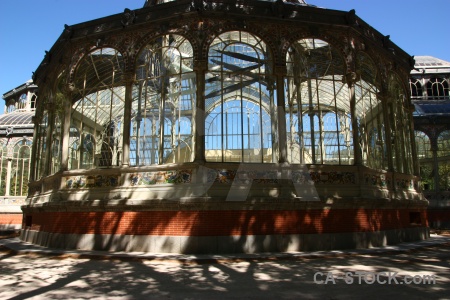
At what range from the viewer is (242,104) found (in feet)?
46.6

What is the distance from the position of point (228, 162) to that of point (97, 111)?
32.7 feet

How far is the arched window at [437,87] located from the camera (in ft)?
107

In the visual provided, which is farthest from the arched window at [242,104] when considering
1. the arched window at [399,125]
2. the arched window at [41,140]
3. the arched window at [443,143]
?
the arched window at [443,143]

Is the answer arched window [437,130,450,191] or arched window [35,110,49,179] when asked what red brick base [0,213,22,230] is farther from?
arched window [437,130,450,191]

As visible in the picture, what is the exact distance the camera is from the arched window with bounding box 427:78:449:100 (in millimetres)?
32531

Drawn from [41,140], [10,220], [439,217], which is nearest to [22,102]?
[10,220]

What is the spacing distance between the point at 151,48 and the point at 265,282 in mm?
9967

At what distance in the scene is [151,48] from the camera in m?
14.1

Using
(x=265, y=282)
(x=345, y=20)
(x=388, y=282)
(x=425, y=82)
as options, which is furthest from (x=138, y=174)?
(x=425, y=82)

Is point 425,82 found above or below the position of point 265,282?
above

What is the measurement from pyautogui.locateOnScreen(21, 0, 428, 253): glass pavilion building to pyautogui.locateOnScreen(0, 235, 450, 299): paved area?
1.06 meters

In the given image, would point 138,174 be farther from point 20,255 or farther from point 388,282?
point 388,282

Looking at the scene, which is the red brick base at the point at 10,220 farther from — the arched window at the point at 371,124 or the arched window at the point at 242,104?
the arched window at the point at 371,124

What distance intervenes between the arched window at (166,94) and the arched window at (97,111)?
3.71ft
